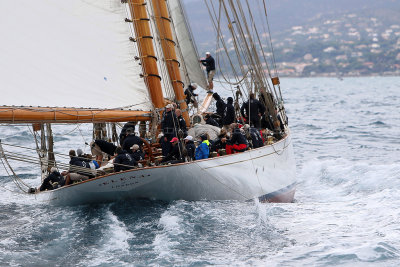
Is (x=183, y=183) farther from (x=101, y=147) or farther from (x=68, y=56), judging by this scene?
(x=68, y=56)

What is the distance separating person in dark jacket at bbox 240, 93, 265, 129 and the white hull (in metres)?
2.88

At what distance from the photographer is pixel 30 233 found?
40.0ft

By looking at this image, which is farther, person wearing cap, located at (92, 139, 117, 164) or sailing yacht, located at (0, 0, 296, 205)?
person wearing cap, located at (92, 139, 117, 164)

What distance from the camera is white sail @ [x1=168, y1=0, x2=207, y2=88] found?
73.7ft

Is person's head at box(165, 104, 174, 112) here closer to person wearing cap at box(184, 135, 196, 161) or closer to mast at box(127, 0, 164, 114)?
mast at box(127, 0, 164, 114)

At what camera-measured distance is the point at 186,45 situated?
2262 cm

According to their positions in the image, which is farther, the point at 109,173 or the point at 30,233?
the point at 109,173

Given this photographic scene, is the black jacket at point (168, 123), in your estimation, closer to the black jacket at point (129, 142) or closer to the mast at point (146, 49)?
the mast at point (146, 49)

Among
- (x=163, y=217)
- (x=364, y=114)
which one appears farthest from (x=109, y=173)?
(x=364, y=114)

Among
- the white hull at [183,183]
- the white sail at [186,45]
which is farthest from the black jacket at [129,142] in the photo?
the white sail at [186,45]

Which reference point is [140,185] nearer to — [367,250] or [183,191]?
[183,191]

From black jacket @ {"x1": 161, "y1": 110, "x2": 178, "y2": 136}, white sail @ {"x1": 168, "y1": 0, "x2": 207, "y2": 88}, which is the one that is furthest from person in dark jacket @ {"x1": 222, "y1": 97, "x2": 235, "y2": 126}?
white sail @ {"x1": 168, "y1": 0, "x2": 207, "y2": 88}

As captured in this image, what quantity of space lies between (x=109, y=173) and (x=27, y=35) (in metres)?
3.05

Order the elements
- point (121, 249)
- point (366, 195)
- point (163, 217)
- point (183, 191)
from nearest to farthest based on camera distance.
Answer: point (121, 249), point (163, 217), point (183, 191), point (366, 195)
